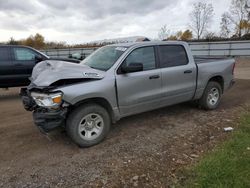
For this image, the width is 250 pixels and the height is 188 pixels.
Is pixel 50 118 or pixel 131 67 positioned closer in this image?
pixel 50 118

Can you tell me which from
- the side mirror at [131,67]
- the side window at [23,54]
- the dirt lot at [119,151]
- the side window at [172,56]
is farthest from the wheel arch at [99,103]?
the side window at [23,54]

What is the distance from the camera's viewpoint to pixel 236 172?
3094 millimetres

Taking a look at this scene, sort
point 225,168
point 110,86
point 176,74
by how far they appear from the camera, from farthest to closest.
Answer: point 176,74 < point 110,86 < point 225,168

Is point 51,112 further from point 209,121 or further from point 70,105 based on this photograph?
point 209,121

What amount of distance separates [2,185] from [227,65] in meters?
5.71

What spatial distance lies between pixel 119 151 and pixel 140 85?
1.34m

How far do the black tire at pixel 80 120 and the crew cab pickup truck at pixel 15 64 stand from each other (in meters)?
4.45

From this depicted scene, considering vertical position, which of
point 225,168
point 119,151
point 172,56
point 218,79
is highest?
point 172,56

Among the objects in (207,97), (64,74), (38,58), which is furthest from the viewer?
(38,58)

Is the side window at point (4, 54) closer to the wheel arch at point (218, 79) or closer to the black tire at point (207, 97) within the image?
the black tire at point (207, 97)

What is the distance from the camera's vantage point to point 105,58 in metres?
4.69

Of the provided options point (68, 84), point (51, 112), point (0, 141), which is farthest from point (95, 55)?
point (0, 141)

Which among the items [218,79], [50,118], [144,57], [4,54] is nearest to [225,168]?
[144,57]

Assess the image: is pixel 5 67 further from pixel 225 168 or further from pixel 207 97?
pixel 225 168
